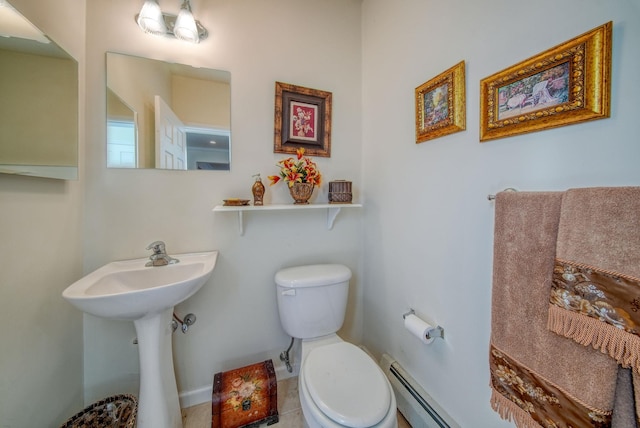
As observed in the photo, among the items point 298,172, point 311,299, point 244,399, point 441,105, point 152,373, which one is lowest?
point 244,399

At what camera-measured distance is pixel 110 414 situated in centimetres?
108

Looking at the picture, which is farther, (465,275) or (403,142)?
(403,142)

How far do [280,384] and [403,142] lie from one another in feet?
5.48

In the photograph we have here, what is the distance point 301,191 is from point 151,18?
1.13m

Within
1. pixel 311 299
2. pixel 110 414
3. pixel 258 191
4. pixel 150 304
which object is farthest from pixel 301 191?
pixel 110 414

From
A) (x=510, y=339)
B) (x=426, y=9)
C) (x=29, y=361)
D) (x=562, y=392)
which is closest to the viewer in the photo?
(x=562, y=392)

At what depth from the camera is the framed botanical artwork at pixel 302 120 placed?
1436 millimetres

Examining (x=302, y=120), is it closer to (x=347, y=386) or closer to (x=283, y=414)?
(x=347, y=386)

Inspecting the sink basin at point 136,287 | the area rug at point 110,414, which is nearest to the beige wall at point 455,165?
the sink basin at point 136,287

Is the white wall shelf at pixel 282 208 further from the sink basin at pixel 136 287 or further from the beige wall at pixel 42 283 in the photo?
the beige wall at pixel 42 283

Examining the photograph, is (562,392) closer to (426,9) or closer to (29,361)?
(426,9)

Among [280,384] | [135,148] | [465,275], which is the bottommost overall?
[280,384]

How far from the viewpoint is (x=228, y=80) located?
1332mm

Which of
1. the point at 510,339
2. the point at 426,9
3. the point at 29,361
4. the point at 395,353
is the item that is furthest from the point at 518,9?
the point at 29,361
